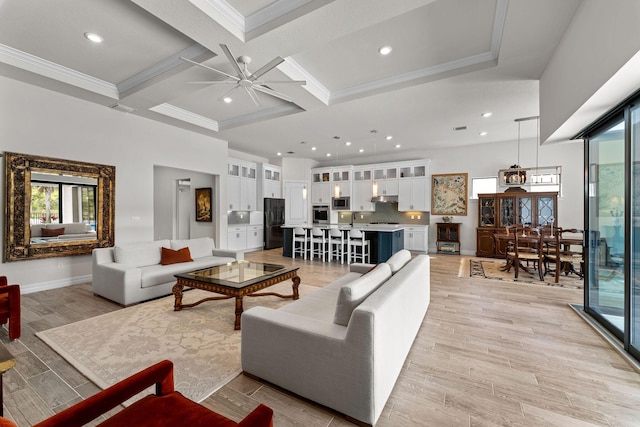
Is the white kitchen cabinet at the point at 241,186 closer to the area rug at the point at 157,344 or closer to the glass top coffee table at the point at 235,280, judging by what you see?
the glass top coffee table at the point at 235,280

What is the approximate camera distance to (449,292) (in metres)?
4.17

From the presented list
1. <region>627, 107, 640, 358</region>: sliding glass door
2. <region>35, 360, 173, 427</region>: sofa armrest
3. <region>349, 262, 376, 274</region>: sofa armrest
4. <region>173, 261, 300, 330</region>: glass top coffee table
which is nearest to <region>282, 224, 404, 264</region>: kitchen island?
<region>349, 262, 376, 274</region>: sofa armrest

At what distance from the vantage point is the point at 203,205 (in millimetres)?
7574

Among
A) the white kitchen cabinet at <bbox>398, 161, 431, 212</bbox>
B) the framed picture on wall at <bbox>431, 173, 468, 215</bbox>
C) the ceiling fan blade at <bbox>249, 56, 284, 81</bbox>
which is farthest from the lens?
the white kitchen cabinet at <bbox>398, 161, 431, 212</bbox>

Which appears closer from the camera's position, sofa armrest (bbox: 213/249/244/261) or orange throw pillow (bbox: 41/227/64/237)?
orange throw pillow (bbox: 41/227/64/237)

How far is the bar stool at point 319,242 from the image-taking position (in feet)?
21.9

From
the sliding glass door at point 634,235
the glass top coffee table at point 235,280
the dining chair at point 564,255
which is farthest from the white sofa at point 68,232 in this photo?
the dining chair at point 564,255

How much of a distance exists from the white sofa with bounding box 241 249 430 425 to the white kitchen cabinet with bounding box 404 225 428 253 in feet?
20.0

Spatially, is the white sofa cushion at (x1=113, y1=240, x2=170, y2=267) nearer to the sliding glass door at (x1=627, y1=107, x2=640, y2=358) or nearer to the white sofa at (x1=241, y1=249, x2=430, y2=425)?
the white sofa at (x1=241, y1=249, x2=430, y2=425)

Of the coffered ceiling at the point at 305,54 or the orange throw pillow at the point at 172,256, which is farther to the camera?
the orange throw pillow at the point at 172,256

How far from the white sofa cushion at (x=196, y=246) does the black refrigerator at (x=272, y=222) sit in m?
3.60

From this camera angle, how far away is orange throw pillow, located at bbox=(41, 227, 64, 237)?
423 centimetres

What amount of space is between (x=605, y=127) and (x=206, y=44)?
4.33 metres

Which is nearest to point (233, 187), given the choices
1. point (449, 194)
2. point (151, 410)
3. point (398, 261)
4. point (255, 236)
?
point (255, 236)
